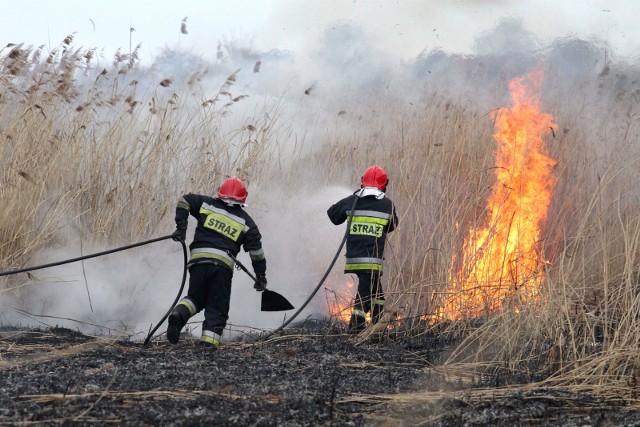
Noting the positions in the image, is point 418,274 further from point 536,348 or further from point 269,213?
point 269,213

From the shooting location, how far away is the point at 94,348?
6305 millimetres

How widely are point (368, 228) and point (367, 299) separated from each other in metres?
0.60

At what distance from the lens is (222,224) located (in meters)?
7.18

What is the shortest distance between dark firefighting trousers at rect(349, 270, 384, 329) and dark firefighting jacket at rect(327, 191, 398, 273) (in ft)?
0.26

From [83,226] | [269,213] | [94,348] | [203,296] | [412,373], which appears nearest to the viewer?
[412,373]

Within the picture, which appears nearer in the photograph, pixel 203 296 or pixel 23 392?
pixel 23 392

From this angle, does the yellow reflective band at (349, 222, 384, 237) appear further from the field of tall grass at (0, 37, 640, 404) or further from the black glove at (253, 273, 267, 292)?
the black glove at (253, 273, 267, 292)

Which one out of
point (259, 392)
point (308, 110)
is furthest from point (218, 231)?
point (308, 110)

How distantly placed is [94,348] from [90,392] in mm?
1974

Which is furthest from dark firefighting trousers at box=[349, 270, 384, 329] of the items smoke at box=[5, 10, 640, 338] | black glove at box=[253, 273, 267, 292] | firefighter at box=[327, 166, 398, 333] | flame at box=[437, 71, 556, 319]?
smoke at box=[5, 10, 640, 338]

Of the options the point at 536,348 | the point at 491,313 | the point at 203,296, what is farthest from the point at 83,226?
the point at 536,348

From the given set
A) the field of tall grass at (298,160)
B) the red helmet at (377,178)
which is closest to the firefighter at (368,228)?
the red helmet at (377,178)

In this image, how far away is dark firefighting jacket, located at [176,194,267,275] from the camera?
7.17m

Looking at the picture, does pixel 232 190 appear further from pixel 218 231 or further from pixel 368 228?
pixel 368 228
